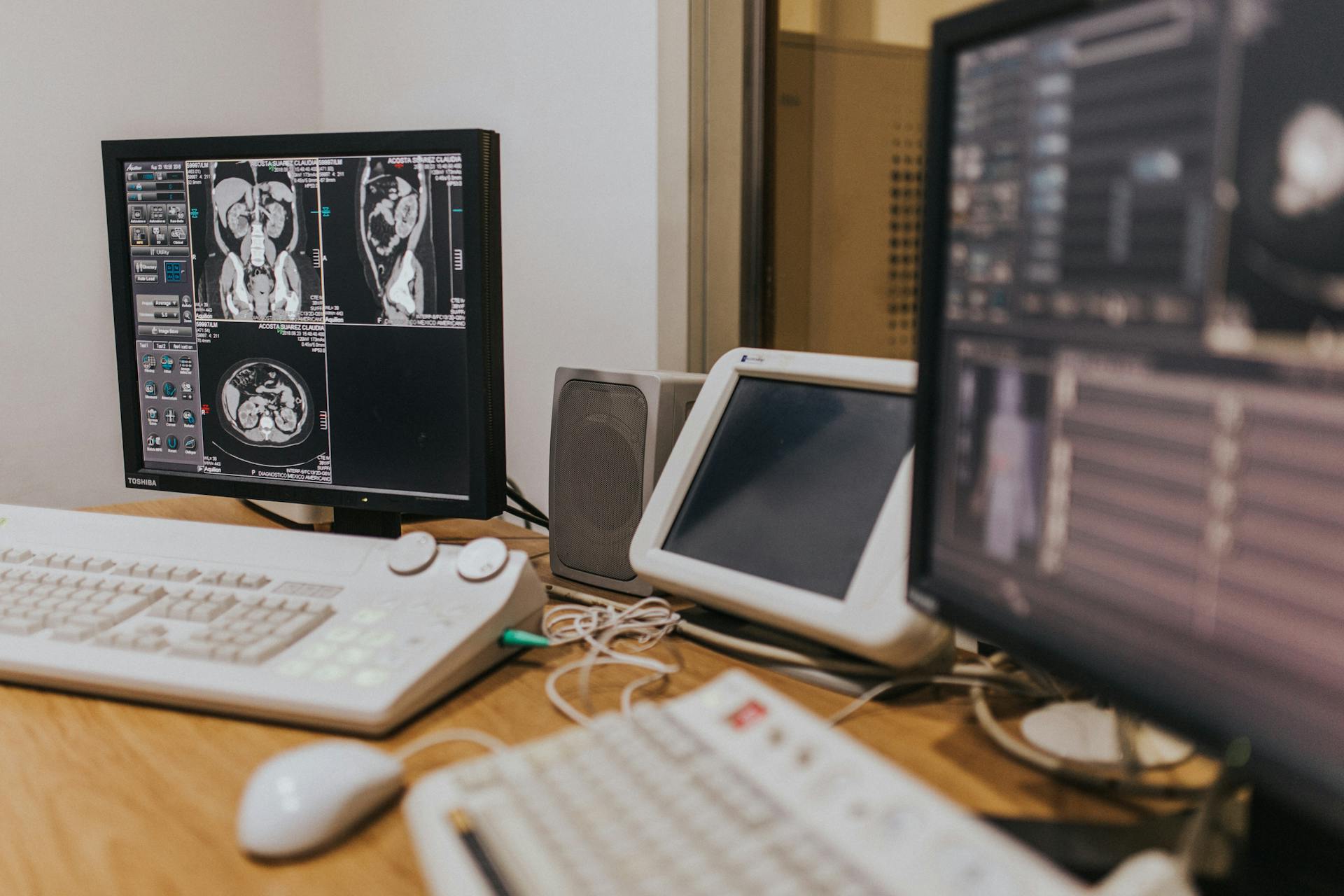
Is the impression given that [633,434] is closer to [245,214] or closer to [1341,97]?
[245,214]

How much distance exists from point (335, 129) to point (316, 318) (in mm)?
1318

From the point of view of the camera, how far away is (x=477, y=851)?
48cm

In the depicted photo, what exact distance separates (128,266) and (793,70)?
2.70 ft

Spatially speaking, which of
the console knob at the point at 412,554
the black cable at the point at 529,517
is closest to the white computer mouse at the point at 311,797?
the console knob at the point at 412,554

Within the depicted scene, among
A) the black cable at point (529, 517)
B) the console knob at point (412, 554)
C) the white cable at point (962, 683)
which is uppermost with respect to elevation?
the console knob at point (412, 554)

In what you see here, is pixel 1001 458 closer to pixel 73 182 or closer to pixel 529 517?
pixel 529 517

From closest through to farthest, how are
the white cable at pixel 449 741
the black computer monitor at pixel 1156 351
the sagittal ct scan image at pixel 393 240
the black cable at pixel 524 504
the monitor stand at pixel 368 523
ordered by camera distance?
1. the black computer monitor at pixel 1156 351
2. the white cable at pixel 449 741
3. the sagittal ct scan image at pixel 393 240
4. the monitor stand at pixel 368 523
5. the black cable at pixel 524 504

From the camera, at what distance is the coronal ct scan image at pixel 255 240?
3.15 feet

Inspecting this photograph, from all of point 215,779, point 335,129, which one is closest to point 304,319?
point 215,779

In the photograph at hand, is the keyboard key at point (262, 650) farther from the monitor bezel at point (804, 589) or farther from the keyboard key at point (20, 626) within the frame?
the monitor bezel at point (804, 589)

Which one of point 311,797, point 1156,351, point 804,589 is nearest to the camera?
point 1156,351

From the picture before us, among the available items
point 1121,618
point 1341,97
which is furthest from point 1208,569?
point 1341,97

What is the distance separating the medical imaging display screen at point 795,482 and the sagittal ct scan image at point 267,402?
1.32 ft

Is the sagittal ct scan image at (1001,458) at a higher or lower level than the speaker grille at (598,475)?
higher
